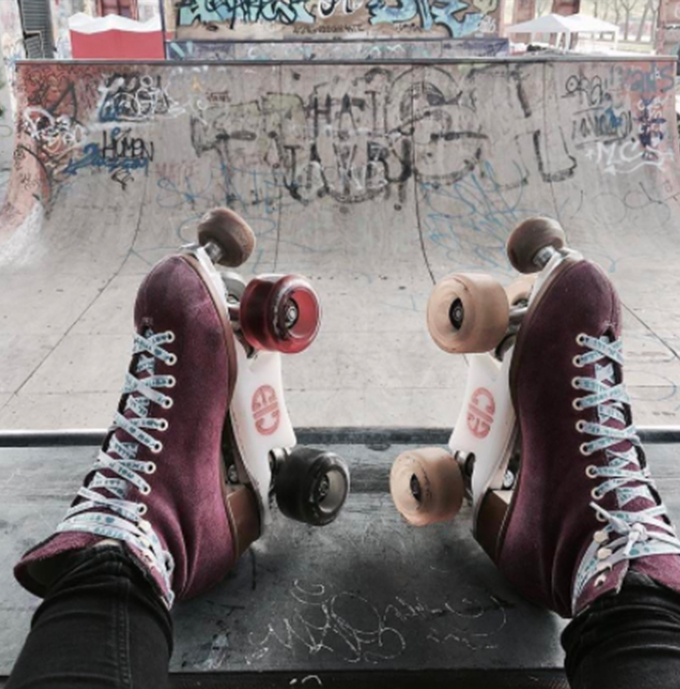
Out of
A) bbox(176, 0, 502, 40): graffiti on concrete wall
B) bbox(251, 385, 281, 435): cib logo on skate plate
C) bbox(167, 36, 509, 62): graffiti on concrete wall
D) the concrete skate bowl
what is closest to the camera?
bbox(251, 385, 281, 435): cib logo on skate plate

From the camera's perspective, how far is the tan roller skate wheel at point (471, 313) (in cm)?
120

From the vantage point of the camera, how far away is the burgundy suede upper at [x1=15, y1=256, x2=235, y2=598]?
114cm

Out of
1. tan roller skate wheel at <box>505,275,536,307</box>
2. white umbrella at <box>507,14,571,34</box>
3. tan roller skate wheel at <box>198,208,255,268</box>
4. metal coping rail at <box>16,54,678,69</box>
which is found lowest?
tan roller skate wheel at <box>505,275,536,307</box>

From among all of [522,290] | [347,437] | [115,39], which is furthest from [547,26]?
[522,290]

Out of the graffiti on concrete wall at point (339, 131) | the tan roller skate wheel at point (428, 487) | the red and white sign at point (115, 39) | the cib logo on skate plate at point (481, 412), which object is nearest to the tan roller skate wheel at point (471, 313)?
the cib logo on skate plate at point (481, 412)

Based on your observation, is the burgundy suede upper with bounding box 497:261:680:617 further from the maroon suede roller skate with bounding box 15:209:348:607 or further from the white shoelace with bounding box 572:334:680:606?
the maroon suede roller skate with bounding box 15:209:348:607

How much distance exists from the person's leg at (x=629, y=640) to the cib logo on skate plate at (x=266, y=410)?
661 mm

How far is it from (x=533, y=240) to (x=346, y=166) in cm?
431

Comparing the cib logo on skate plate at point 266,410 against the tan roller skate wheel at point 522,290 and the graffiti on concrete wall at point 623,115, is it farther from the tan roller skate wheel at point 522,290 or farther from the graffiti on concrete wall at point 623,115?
the graffiti on concrete wall at point 623,115

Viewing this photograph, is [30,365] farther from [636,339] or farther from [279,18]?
[279,18]

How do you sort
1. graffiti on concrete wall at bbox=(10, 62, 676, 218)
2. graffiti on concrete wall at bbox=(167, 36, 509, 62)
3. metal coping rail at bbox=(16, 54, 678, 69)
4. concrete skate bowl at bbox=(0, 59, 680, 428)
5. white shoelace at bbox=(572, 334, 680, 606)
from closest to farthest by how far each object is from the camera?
white shoelace at bbox=(572, 334, 680, 606)
concrete skate bowl at bbox=(0, 59, 680, 428)
graffiti on concrete wall at bbox=(10, 62, 676, 218)
metal coping rail at bbox=(16, 54, 678, 69)
graffiti on concrete wall at bbox=(167, 36, 509, 62)

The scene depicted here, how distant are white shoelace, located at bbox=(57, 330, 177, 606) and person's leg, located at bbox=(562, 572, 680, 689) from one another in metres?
0.60

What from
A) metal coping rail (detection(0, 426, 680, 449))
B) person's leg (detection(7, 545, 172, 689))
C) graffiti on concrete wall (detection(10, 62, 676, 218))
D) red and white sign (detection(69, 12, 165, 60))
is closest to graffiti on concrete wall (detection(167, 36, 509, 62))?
red and white sign (detection(69, 12, 165, 60))

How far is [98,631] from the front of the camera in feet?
2.86
